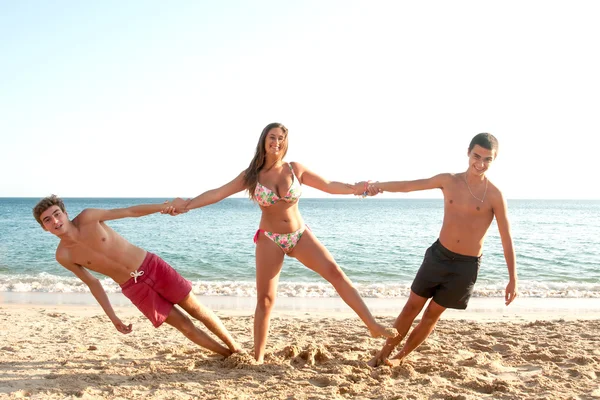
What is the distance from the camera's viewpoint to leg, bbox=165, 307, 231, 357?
4.92 meters

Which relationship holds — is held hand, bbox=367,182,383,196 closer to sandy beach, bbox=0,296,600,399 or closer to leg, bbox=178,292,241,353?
sandy beach, bbox=0,296,600,399

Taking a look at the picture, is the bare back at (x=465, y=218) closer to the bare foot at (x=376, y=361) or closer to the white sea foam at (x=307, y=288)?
the bare foot at (x=376, y=361)

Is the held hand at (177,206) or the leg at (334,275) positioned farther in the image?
the held hand at (177,206)

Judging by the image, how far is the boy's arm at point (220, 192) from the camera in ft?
16.2

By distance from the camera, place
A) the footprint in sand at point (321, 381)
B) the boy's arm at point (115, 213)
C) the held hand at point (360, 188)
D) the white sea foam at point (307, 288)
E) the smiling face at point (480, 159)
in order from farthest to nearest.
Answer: the white sea foam at point (307, 288)
the held hand at point (360, 188)
the boy's arm at point (115, 213)
the footprint in sand at point (321, 381)
the smiling face at point (480, 159)

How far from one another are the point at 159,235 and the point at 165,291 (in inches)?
964

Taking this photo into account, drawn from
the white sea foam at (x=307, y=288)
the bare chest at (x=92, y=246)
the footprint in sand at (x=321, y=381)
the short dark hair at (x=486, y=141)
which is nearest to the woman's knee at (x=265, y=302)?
the footprint in sand at (x=321, y=381)

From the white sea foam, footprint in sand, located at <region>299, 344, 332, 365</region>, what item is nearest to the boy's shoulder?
footprint in sand, located at <region>299, 344, 332, 365</region>

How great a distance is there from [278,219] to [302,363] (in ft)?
5.23

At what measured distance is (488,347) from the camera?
5.91 meters

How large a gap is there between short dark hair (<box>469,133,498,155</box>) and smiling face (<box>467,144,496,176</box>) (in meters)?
0.03

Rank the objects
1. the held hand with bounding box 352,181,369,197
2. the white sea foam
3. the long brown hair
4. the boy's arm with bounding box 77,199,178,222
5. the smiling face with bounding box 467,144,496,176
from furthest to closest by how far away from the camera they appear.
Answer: the white sea foam
the held hand with bounding box 352,181,369,197
the long brown hair
the boy's arm with bounding box 77,199,178,222
the smiling face with bounding box 467,144,496,176

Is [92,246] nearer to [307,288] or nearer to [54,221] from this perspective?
[54,221]

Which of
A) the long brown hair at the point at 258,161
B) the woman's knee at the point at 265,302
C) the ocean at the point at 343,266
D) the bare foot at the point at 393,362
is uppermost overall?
the long brown hair at the point at 258,161
